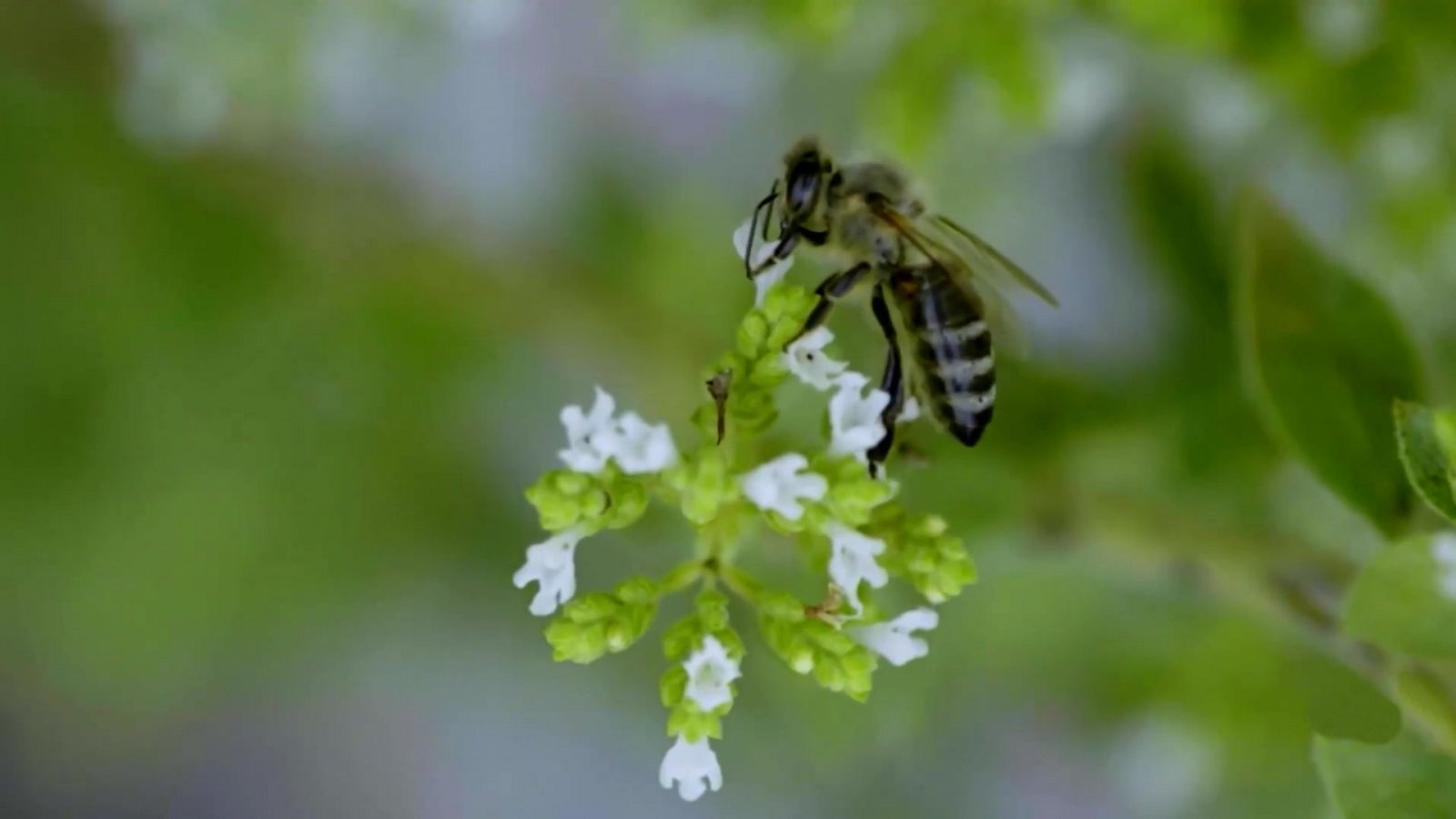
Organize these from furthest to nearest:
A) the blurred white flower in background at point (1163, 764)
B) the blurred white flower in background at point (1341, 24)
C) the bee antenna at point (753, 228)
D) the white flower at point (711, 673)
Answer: the blurred white flower in background at point (1163, 764)
the blurred white flower in background at point (1341, 24)
the bee antenna at point (753, 228)
the white flower at point (711, 673)

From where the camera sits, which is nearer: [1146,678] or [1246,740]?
[1246,740]

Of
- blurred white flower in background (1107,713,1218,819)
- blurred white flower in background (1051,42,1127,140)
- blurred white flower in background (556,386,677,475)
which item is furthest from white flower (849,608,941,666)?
blurred white flower in background (1107,713,1218,819)

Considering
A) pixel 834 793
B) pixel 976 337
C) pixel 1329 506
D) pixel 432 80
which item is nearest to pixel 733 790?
pixel 834 793

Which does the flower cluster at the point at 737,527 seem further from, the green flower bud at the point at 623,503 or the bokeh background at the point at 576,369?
the bokeh background at the point at 576,369

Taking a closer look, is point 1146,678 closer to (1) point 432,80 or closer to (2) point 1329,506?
(2) point 1329,506

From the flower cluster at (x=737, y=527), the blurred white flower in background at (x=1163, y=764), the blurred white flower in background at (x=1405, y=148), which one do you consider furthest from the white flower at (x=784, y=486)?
the blurred white flower in background at (x=1163, y=764)
